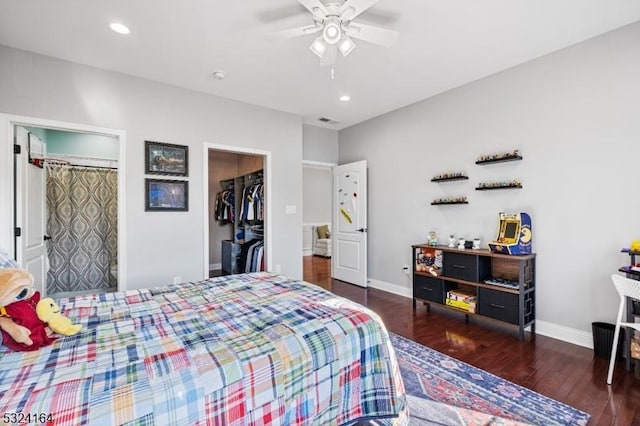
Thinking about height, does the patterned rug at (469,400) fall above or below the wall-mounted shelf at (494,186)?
below

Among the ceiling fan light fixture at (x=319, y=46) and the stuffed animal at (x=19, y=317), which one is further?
the ceiling fan light fixture at (x=319, y=46)

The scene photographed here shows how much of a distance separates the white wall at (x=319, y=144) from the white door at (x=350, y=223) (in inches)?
12.2

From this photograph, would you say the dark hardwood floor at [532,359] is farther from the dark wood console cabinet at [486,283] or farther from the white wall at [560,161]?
the white wall at [560,161]

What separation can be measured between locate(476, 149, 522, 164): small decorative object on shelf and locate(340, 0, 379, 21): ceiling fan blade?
2192mm

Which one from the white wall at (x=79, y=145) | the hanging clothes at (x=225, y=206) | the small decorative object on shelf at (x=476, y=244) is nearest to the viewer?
the small decorative object on shelf at (x=476, y=244)

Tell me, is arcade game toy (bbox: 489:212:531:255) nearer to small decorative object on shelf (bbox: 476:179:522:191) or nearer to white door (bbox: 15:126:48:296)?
small decorative object on shelf (bbox: 476:179:522:191)

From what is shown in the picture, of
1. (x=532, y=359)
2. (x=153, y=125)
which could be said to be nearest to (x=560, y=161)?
(x=532, y=359)

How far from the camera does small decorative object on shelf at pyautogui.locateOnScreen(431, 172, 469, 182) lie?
354 cm

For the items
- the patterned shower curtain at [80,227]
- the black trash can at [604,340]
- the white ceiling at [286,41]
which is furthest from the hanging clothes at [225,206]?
the black trash can at [604,340]

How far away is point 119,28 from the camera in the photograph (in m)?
Answer: 2.43

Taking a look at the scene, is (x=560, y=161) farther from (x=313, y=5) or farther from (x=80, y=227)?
(x=80, y=227)

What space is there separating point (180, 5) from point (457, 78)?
2.85 metres

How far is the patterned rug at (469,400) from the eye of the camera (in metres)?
1.75

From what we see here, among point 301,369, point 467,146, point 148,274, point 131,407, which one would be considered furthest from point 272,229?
point 131,407
